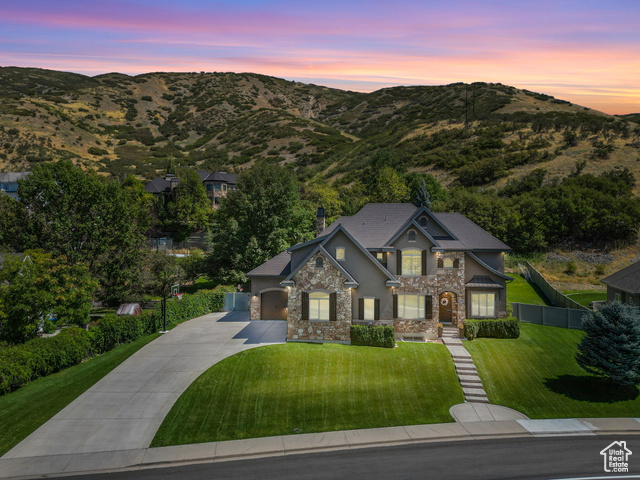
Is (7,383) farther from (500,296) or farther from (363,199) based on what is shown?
(363,199)

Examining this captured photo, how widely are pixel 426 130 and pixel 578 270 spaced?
59.5 metres

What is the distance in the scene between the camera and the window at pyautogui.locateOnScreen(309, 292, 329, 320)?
2730cm

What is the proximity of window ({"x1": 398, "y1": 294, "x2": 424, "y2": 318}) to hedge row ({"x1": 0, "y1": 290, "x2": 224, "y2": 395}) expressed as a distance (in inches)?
659

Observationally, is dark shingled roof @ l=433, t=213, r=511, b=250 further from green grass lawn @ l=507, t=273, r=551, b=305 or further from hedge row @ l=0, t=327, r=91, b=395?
hedge row @ l=0, t=327, r=91, b=395

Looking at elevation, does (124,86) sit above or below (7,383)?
above

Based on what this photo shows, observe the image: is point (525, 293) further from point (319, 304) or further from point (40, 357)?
point (40, 357)

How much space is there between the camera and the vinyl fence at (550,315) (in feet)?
103

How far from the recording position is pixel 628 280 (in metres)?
31.6

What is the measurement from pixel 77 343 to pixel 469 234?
26.6 metres

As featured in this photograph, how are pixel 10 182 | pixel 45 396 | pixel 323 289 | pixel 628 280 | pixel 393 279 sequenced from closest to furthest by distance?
1. pixel 45 396
2. pixel 323 289
3. pixel 393 279
4. pixel 628 280
5. pixel 10 182

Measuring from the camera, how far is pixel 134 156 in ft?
406

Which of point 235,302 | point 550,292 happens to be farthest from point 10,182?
point 550,292

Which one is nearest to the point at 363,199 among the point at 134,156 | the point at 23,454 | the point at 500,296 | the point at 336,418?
the point at 500,296

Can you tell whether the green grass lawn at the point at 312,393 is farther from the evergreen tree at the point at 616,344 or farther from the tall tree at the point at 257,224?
the tall tree at the point at 257,224
